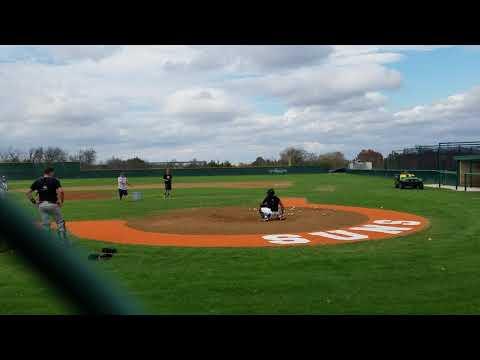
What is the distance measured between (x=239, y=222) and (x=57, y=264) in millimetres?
16126

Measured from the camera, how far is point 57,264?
1679mm

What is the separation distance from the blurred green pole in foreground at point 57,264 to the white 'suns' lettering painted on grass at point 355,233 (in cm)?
1113

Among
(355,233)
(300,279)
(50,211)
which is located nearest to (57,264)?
(300,279)

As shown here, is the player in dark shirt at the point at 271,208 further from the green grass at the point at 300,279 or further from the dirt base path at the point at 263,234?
the green grass at the point at 300,279

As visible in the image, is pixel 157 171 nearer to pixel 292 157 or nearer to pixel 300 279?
pixel 292 157

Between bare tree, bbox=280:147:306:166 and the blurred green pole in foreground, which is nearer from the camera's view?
the blurred green pole in foreground

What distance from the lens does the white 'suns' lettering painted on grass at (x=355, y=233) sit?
13320 mm

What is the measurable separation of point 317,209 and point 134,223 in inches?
355

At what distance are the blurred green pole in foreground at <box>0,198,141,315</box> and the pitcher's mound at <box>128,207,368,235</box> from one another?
13.2 meters

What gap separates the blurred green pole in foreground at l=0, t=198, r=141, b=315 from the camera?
1584 mm

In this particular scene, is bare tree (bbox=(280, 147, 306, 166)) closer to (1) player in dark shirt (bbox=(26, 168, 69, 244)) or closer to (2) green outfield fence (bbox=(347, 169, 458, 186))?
(2) green outfield fence (bbox=(347, 169, 458, 186))

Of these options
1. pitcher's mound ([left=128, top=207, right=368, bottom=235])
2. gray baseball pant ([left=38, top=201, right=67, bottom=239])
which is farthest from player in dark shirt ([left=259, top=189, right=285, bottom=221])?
gray baseball pant ([left=38, top=201, right=67, bottom=239])
